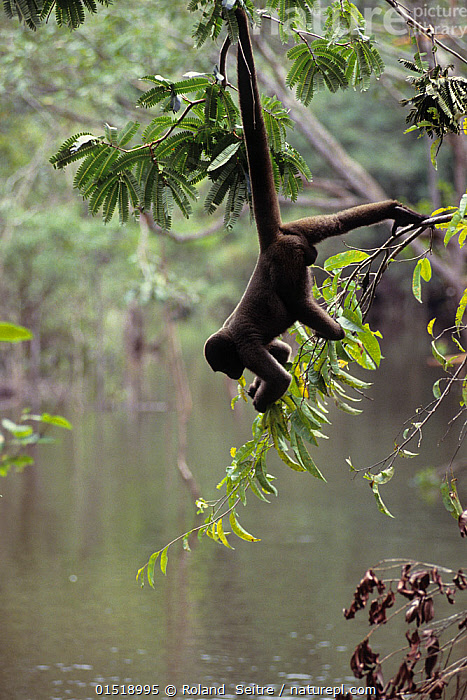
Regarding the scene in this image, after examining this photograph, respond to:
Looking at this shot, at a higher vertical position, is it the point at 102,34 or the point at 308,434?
the point at 102,34

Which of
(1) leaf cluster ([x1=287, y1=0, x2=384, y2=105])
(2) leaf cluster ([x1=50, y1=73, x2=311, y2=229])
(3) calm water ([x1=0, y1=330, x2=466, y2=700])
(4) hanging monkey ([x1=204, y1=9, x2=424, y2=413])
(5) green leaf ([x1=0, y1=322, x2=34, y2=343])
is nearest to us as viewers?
(5) green leaf ([x1=0, y1=322, x2=34, y2=343])

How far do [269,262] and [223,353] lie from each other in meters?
0.23

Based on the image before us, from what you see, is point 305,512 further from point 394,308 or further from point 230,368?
point 394,308

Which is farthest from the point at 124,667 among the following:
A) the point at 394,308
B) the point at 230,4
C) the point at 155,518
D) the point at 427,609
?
the point at 394,308

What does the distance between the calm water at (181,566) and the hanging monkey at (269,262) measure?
4850mm

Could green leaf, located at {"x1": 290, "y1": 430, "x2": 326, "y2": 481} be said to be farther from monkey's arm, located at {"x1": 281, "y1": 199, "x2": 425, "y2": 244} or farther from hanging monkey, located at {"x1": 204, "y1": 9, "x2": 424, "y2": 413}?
monkey's arm, located at {"x1": 281, "y1": 199, "x2": 425, "y2": 244}

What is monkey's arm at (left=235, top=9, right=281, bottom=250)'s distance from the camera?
202 cm

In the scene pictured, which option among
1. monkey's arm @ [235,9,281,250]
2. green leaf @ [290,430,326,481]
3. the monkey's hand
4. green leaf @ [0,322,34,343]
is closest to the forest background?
green leaf @ [290,430,326,481]

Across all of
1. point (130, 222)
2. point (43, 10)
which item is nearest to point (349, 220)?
point (43, 10)

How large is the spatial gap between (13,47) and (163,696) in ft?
24.0

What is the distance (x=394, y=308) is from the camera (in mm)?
28625

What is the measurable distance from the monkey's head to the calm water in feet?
15.7

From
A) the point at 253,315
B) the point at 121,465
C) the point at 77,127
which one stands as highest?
the point at 77,127

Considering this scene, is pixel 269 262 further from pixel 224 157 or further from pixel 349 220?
pixel 224 157
